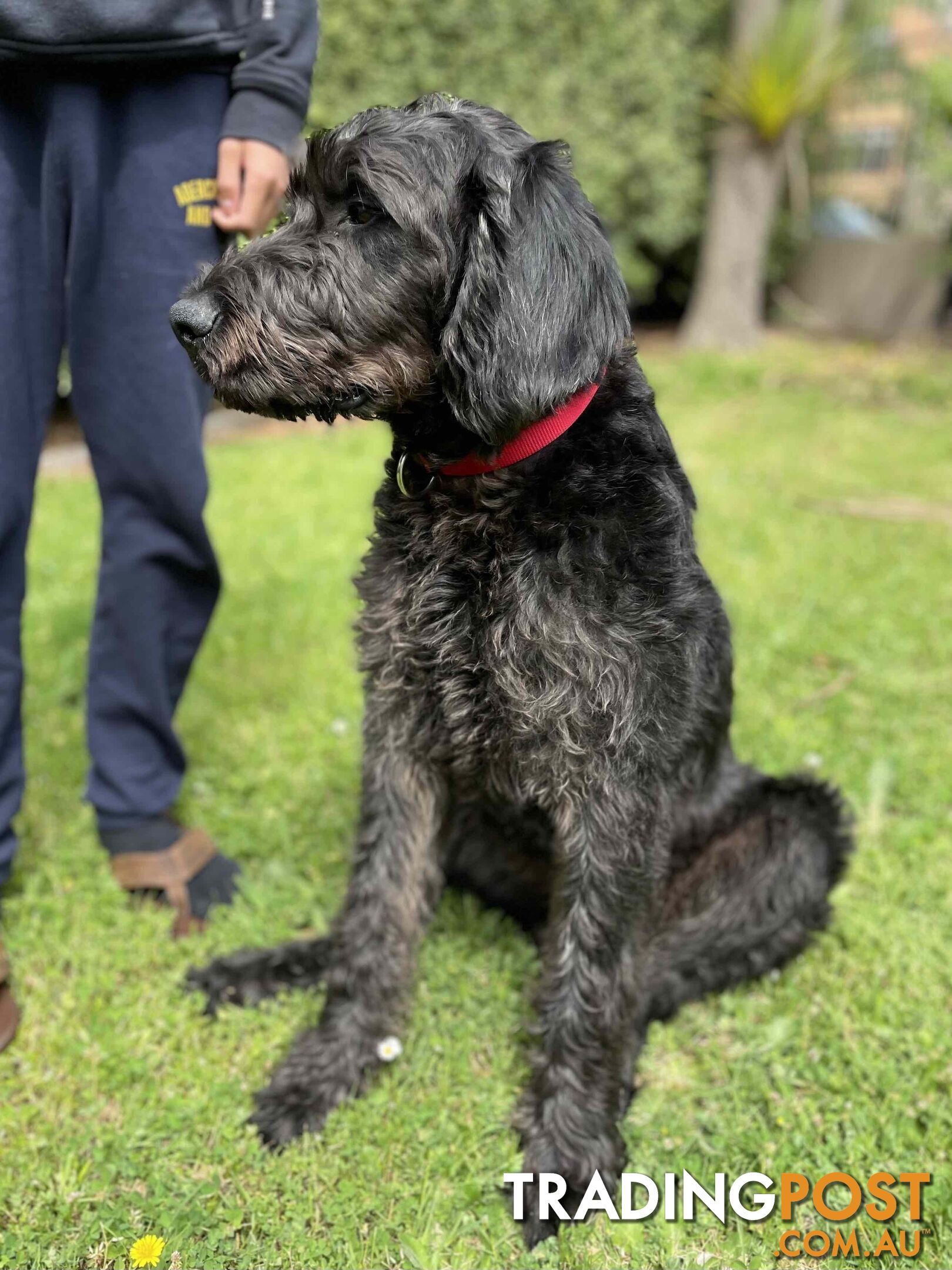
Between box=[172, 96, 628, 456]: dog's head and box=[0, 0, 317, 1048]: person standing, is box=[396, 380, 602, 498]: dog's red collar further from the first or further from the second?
box=[0, 0, 317, 1048]: person standing

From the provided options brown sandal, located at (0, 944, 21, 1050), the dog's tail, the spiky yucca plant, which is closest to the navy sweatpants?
brown sandal, located at (0, 944, 21, 1050)

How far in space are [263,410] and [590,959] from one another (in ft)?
4.42

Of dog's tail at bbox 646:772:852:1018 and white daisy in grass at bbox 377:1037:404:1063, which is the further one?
dog's tail at bbox 646:772:852:1018

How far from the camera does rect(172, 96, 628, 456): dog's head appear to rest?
1.78 metres

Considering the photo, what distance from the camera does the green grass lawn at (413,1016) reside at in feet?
6.69

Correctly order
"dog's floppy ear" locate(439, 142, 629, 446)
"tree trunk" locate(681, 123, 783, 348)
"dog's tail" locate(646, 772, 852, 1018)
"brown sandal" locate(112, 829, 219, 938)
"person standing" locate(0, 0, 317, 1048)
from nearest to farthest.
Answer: "dog's floppy ear" locate(439, 142, 629, 446), "person standing" locate(0, 0, 317, 1048), "dog's tail" locate(646, 772, 852, 1018), "brown sandal" locate(112, 829, 219, 938), "tree trunk" locate(681, 123, 783, 348)

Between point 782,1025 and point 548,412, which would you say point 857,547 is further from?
point 548,412

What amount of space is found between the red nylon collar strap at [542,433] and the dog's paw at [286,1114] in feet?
4.85

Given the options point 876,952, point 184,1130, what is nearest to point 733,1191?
point 876,952

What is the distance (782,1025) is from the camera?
8.24 feet

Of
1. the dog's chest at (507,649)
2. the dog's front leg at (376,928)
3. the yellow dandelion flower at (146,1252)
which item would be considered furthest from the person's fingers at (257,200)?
the yellow dandelion flower at (146,1252)

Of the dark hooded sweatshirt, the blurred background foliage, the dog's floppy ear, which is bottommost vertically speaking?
the dog's floppy ear

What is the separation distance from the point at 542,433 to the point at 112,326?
4.20 feet

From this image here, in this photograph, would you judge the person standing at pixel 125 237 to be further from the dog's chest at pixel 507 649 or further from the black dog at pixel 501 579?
the dog's chest at pixel 507 649
